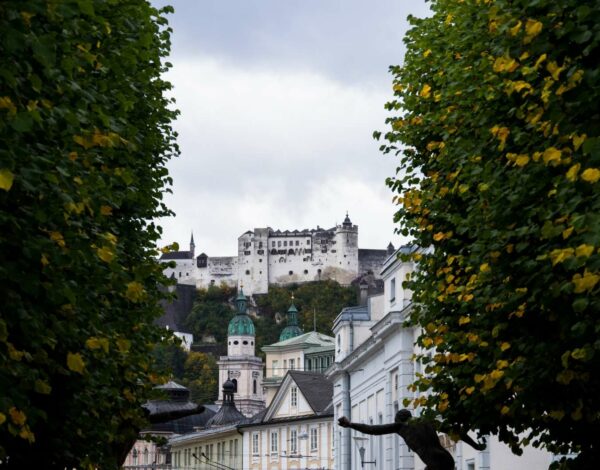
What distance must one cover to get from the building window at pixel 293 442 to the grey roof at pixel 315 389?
9.83ft

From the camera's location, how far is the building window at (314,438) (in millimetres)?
99125

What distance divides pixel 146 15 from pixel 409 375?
3058 cm

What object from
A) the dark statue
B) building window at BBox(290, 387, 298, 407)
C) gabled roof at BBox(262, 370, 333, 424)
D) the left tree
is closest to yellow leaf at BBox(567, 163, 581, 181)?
the left tree

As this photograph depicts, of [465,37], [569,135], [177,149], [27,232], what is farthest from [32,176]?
[177,149]

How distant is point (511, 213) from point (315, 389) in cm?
8371

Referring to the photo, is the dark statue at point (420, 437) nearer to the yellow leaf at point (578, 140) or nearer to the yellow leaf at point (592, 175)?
the yellow leaf at point (578, 140)

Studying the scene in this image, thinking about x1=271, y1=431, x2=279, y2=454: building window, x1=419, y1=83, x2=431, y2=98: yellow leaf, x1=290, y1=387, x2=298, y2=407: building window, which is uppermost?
x1=290, y1=387, x2=298, y2=407: building window

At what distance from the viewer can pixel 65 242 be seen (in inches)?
646

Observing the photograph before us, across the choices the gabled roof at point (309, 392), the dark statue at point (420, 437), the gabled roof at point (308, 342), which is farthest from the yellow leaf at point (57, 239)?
the gabled roof at point (308, 342)

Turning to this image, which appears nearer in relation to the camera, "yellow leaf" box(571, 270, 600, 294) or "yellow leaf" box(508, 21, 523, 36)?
"yellow leaf" box(571, 270, 600, 294)

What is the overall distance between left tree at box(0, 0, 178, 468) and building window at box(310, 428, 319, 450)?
73.1 meters

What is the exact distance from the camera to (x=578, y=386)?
20.3 metres

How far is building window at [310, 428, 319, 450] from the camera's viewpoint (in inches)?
3903

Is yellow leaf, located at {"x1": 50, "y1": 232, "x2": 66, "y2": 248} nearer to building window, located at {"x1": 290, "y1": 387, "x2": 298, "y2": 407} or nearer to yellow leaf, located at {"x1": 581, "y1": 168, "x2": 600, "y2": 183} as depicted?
yellow leaf, located at {"x1": 581, "y1": 168, "x2": 600, "y2": 183}
